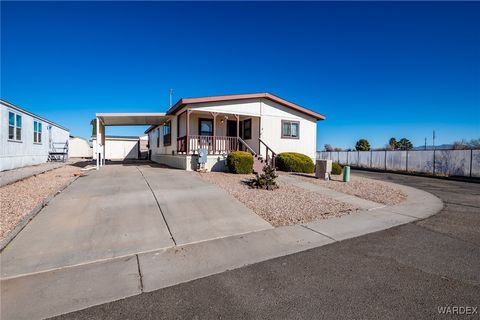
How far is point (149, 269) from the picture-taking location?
3.32 metres

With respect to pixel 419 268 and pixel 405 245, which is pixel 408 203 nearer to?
pixel 405 245

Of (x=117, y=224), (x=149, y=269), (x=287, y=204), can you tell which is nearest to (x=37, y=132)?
(x=117, y=224)

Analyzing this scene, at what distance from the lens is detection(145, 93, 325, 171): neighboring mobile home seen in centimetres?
1293

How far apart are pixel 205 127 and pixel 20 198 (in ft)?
32.1

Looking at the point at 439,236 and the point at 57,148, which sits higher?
the point at 57,148

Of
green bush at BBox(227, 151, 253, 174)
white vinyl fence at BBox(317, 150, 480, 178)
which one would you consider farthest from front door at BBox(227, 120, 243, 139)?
white vinyl fence at BBox(317, 150, 480, 178)

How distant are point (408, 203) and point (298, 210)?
3.76 metres

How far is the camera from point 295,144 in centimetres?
1587

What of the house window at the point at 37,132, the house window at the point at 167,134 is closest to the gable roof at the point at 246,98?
the house window at the point at 167,134

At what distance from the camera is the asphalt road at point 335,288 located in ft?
7.99

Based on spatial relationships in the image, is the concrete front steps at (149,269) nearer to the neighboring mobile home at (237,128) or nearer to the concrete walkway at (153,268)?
the concrete walkway at (153,268)

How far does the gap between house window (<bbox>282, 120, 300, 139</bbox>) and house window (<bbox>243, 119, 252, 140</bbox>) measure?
6.77 feet

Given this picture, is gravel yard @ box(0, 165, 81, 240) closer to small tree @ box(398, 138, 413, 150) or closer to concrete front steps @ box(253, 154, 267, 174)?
concrete front steps @ box(253, 154, 267, 174)

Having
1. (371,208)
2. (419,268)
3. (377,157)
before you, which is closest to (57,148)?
(371,208)
